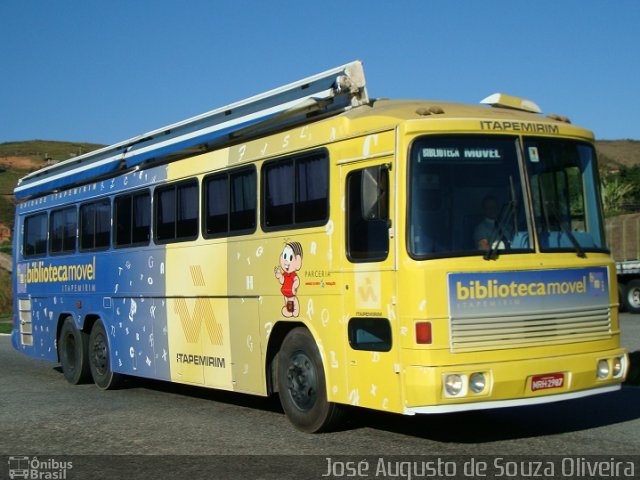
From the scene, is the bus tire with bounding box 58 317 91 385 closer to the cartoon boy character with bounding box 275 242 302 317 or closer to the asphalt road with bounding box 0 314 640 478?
the asphalt road with bounding box 0 314 640 478

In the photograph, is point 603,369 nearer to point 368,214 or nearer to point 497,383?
point 497,383

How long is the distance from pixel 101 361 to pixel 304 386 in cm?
566

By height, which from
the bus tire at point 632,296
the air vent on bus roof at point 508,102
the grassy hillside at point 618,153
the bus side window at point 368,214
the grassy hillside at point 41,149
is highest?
the grassy hillside at point 41,149

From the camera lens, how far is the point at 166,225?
1262 cm

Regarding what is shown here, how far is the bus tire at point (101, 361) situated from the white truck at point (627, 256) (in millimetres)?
18449

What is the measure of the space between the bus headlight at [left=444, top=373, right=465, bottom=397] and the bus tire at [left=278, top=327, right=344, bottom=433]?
5.52 feet

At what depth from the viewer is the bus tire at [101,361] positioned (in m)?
14.2

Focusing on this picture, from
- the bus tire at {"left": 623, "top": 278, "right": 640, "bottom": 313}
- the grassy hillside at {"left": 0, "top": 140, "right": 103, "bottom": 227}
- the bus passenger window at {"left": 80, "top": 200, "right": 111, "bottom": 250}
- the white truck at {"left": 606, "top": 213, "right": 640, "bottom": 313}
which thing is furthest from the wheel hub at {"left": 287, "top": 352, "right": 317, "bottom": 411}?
A: the grassy hillside at {"left": 0, "top": 140, "right": 103, "bottom": 227}

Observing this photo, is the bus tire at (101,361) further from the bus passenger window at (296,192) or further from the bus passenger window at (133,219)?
the bus passenger window at (296,192)

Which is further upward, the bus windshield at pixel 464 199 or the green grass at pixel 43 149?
the green grass at pixel 43 149

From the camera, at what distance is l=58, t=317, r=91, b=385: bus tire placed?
14.8 metres

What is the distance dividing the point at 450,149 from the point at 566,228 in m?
1.39

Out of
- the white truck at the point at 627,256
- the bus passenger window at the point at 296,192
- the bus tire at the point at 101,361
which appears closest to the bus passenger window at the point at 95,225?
the bus tire at the point at 101,361

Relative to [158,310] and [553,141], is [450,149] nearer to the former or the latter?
[553,141]
